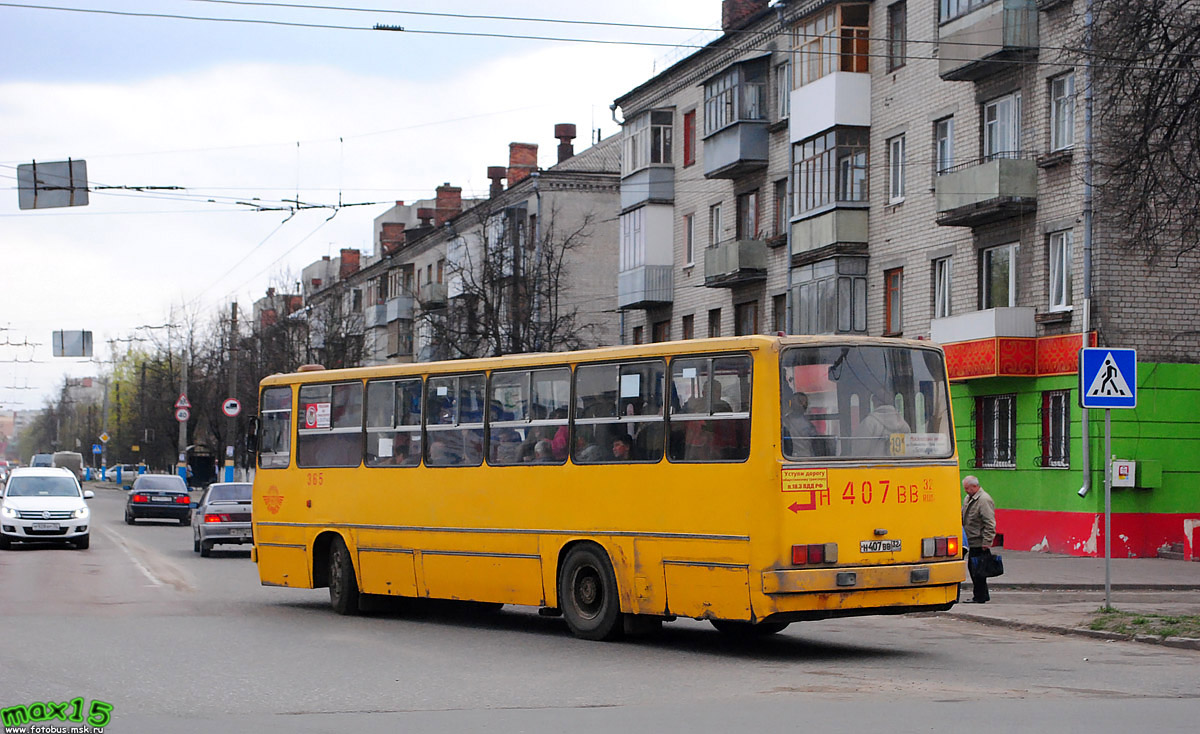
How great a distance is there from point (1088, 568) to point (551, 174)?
34.6 meters

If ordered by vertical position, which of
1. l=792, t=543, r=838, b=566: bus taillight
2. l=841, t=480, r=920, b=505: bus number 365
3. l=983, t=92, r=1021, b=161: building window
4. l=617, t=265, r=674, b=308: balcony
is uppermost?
l=983, t=92, r=1021, b=161: building window

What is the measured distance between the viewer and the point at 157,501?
155 feet

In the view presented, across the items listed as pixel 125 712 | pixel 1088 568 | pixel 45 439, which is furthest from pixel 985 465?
pixel 45 439

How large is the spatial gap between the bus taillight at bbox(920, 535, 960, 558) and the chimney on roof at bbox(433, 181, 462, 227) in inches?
2472

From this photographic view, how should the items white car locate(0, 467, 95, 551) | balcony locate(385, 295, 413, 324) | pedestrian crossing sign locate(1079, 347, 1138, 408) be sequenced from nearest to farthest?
pedestrian crossing sign locate(1079, 347, 1138, 408)
white car locate(0, 467, 95, 551)
balcony locate(385, 295, 413, 324)

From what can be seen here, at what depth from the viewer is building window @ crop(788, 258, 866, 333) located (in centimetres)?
3747

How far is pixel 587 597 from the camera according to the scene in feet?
50.0

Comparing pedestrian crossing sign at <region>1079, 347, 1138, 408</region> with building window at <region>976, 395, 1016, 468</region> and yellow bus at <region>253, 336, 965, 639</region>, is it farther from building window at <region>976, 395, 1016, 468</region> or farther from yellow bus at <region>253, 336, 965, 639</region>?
building window at <region>976, 395, 1016, 468</region>

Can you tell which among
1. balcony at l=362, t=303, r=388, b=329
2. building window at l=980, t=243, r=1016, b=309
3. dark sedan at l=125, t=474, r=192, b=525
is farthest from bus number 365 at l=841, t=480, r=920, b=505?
balcony at l=362, t=303, r=388, b=329

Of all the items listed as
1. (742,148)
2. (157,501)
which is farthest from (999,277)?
(157,501)

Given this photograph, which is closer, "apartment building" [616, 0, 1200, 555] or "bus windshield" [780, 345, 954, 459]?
"bus windshield" [780, 345, 954, 459]

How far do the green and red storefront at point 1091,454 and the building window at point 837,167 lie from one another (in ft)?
24.0

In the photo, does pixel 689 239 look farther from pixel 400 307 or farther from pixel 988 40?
pixel 400 307

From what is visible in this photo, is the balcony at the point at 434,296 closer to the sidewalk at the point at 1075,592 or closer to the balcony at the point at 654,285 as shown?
the balcony at the point at 654,285
